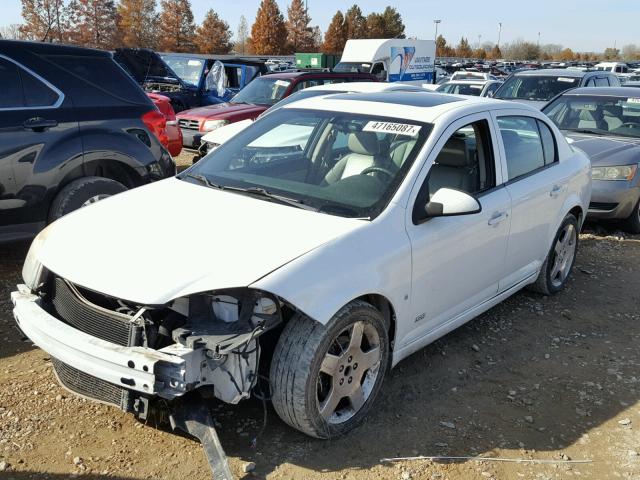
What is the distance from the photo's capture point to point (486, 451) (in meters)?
3.22

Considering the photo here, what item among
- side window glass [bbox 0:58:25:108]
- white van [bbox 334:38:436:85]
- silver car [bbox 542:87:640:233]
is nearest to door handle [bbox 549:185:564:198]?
silver car [bbox 542:87:640:233]

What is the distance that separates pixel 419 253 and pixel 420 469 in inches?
43.4

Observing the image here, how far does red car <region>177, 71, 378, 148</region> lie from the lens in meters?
10.8

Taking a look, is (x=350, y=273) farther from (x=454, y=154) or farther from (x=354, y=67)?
(x=354, y=67)

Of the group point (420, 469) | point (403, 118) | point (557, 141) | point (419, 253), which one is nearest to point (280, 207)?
point (419, 253)

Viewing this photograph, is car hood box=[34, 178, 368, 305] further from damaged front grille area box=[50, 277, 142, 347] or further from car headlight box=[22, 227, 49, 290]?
damaged front grille area box=[50, 277, 142, 347]

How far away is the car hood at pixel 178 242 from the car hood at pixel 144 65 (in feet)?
37.6

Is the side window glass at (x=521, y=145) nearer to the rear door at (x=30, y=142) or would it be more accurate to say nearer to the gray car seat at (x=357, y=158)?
the gray car seat at (x=357, y=158)

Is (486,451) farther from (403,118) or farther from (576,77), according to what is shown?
(576,77)

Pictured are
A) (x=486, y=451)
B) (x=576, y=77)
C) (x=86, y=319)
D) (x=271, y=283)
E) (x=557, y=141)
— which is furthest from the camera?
(x=576, y=77)

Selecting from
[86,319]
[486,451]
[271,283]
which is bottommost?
[486,451]

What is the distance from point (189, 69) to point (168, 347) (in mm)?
14083

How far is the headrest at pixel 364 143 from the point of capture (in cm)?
379

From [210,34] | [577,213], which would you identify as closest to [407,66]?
[577,213]
